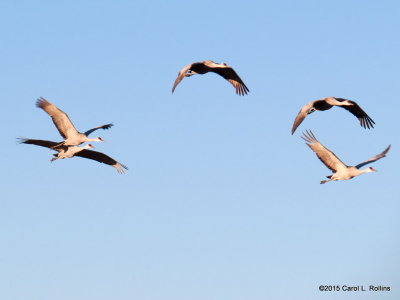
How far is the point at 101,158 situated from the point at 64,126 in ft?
15.9

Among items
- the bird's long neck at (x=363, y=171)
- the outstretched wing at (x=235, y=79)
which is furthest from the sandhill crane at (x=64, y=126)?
the bird's long neck at (x=363, y=171)

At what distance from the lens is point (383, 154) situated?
121ft

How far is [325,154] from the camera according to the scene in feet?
119

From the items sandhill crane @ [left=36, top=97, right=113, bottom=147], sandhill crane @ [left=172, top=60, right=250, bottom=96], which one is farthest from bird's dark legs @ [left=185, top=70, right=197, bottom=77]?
sandhill crane @ [left=36, top=97, right=113, bottom=147]

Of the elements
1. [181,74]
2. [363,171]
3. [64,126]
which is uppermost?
[181,74]

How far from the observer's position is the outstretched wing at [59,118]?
121 feet

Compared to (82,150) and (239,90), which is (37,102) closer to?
(82,150)

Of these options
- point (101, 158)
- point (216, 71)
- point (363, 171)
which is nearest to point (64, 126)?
point (101, 158)

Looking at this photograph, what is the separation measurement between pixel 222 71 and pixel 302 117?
241 inches

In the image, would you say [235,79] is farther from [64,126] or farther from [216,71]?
[64,126]

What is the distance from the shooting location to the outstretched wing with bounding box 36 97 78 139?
3700 cm

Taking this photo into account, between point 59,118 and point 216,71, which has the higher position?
point 216,71

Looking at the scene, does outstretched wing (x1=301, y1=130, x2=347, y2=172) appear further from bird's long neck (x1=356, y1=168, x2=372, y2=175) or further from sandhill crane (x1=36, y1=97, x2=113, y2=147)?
sandhill crane (x1=36, y1=97, x2=113, y2=147)

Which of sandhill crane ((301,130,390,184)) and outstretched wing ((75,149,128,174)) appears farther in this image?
outstretched wing ((75,149,128,174))
